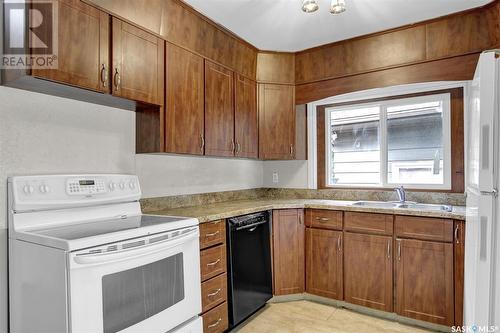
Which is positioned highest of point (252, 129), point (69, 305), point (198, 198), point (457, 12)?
point (457, 12)

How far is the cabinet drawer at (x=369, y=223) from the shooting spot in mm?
2543

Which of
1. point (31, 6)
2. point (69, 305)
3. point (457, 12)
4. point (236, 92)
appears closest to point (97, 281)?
point (69, 305)

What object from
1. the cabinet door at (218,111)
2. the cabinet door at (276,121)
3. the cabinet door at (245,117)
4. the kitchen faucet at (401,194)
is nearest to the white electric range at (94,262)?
the cabinet door at (218,111)

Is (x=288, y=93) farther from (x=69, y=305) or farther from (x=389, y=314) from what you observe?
(x=69, y=305)

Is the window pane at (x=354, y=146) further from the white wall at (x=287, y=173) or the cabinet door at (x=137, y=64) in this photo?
the cabinet door at (x=137, y=64)

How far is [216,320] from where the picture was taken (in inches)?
85.4

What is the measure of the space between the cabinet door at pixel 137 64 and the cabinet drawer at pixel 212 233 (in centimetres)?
94

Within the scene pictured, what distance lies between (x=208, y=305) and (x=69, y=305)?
1031 millimetres

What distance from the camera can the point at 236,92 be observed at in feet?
9.77

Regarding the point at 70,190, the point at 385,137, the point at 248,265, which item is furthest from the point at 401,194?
the point at 70,190

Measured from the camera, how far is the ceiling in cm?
234

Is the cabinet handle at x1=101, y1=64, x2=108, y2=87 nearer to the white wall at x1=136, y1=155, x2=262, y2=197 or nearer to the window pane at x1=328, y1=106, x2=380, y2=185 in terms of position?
the white wall at x1=136, y1=155, x2=262, y2=197

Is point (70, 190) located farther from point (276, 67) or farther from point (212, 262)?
point (276, 67)

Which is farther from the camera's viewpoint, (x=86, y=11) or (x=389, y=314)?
(x=389, y=314)
